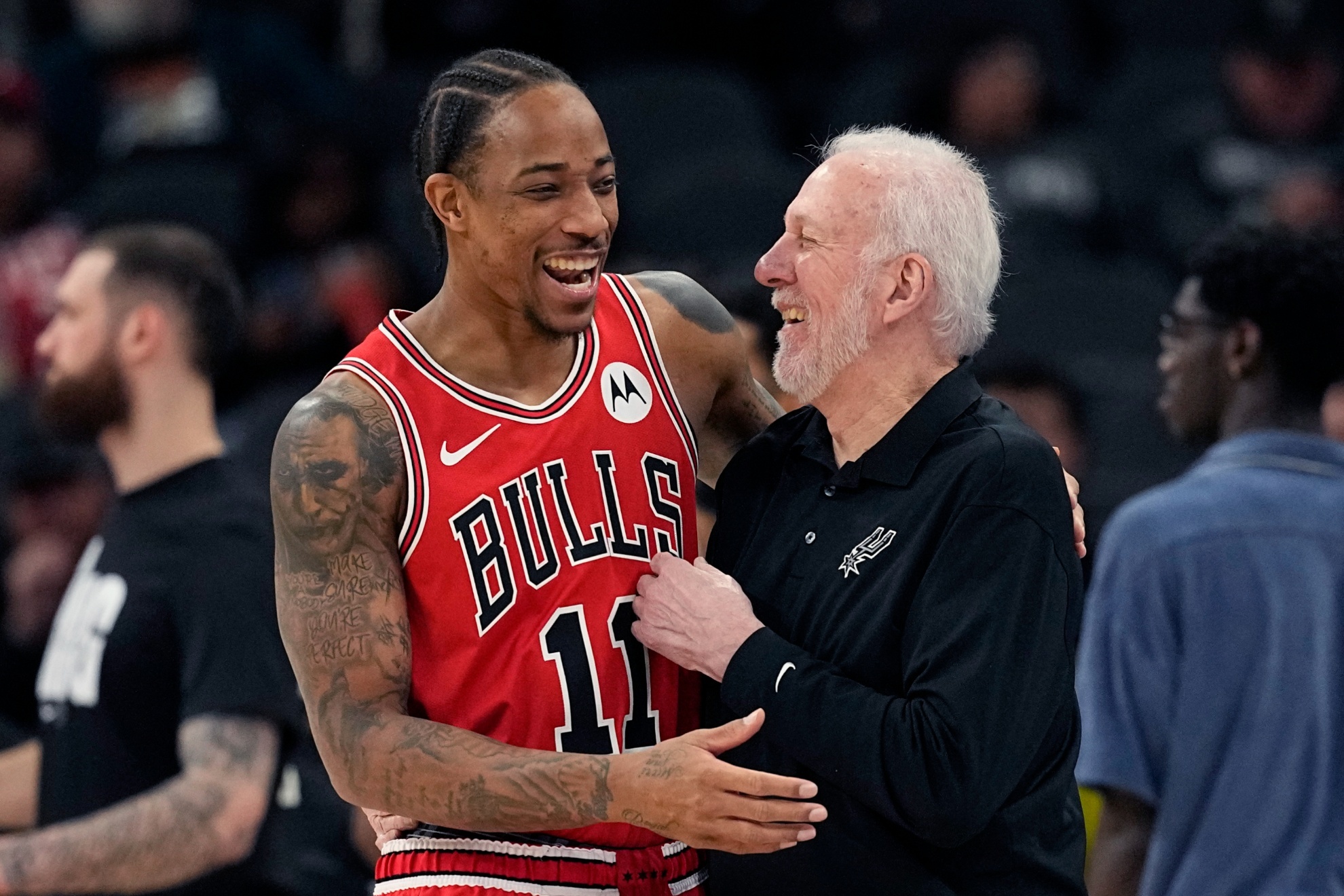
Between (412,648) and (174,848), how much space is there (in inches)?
57.5

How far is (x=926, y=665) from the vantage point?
116 inches

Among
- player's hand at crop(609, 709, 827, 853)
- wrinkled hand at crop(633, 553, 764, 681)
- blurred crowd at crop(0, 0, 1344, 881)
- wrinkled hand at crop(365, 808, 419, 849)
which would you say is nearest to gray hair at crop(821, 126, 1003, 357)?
wrinkled hand at crop(633, 553, 764, 681)

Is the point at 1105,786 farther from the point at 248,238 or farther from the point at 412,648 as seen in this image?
the point at 248,238

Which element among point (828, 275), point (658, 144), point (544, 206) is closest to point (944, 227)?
point (828, 275)

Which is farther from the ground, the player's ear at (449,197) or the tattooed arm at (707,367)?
the player's ear at (449,197)

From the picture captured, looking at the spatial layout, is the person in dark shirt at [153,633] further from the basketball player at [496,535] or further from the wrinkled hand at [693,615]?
the wrinkled hand at [693,615]

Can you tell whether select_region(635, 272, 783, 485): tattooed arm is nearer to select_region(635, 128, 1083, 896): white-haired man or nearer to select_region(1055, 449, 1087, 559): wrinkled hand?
select_region(635, 128, 1083, 896): white-haired man

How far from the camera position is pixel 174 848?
439 cm

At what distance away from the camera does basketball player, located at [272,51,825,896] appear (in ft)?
10.1

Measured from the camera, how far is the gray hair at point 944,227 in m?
3.27

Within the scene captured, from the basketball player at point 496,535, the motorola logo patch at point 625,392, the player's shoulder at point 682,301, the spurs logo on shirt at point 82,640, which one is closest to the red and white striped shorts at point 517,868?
the basketball player at point 496,535

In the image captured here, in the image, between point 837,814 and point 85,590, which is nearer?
point 837,814

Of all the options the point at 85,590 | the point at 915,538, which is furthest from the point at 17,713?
the point at 915,538

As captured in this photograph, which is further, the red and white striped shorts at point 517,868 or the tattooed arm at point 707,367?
the tattooed arm at point 707,367
